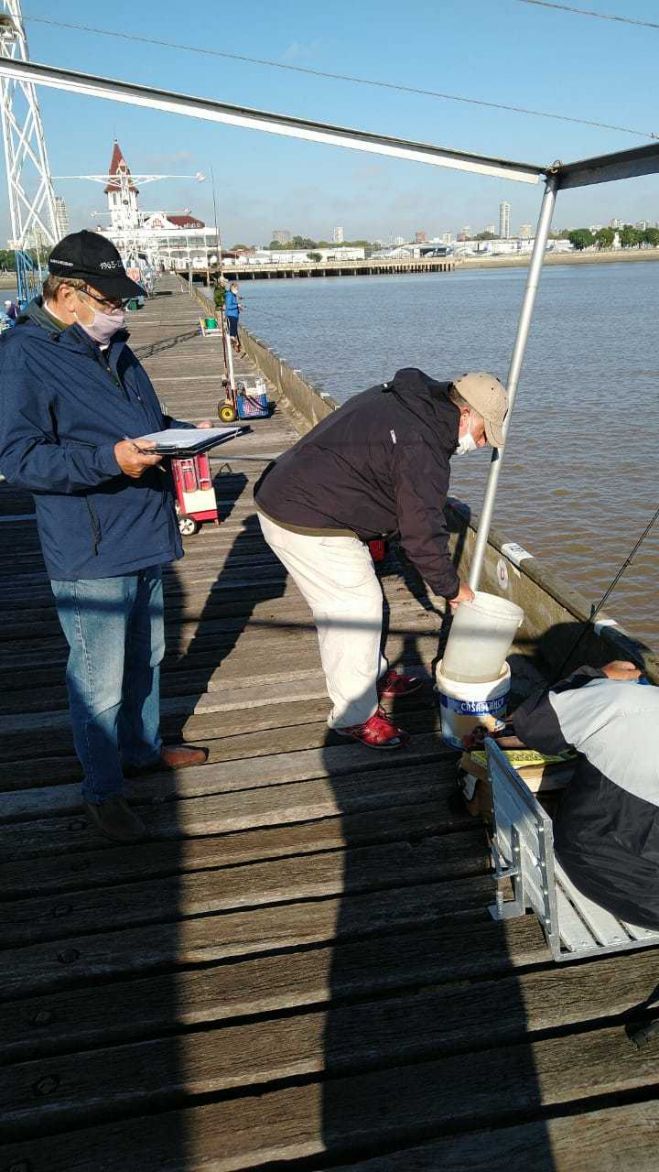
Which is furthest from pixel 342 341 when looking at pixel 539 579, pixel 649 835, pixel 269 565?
pixel 649 835

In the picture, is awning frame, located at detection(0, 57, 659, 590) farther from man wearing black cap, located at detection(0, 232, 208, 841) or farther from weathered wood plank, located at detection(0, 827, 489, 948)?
weathered wood plank, located at detection(0, 827, 489, 948)

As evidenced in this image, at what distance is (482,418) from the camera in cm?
334

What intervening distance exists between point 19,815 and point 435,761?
75.6 inches

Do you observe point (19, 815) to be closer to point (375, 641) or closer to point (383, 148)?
point (375, 641)

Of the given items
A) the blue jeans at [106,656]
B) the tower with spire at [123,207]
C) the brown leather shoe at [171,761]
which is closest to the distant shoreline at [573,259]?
the tower with spire at [123,207]

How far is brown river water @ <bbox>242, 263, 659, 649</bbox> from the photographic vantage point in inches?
406

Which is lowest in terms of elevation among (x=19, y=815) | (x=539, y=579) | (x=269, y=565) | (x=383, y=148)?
(x=269, y=565)

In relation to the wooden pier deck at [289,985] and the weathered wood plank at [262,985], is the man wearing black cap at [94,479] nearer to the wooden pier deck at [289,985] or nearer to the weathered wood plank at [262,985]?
the wooden pier deck at [289,985]

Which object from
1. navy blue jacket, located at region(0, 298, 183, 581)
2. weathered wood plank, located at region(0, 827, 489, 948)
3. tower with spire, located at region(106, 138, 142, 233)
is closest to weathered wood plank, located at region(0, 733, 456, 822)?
weathered wood plank, located at region(0, 827, 489, 948)

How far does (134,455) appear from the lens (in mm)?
2783

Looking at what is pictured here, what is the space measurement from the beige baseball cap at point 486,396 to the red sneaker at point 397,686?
5.57 ft

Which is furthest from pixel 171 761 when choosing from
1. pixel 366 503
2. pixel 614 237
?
pixel 614 237

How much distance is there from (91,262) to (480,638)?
7.53ft

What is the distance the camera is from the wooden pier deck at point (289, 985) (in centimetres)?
223
